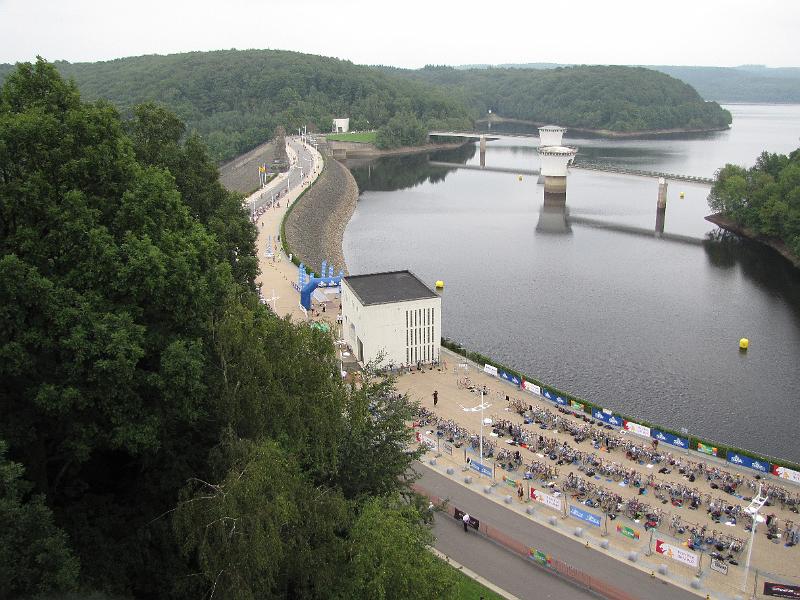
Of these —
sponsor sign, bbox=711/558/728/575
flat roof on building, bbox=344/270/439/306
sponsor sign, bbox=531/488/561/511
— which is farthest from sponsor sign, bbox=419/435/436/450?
sponsor sign, bbox=711/558/728/575

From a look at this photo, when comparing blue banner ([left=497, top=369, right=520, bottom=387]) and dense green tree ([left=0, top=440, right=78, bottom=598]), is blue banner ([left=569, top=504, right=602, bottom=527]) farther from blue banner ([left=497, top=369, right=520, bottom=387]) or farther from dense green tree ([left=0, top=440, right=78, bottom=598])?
dense green tree ([left=0, top=440, right=78, bottom=598])

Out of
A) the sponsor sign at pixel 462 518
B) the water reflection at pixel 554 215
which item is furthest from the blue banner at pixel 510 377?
the water reflection at pixel 554 215

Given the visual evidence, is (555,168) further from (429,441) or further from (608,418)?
(429,441)

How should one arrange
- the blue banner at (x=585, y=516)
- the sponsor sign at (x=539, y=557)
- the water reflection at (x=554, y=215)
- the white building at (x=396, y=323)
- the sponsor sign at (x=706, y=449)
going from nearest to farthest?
the sponsor sign at (x=539, y=557), the blue banner at (x=585, y=516), the sponsor sign at (x=706, y=449), the white building at (x=396, y=323), the water reflection at (x=554, y=215)

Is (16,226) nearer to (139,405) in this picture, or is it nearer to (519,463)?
(139,405)

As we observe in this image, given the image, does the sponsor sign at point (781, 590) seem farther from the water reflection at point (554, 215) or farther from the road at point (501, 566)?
the water reflection at point (554, 215)

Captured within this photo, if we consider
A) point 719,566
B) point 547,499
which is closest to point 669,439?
point 547,499
